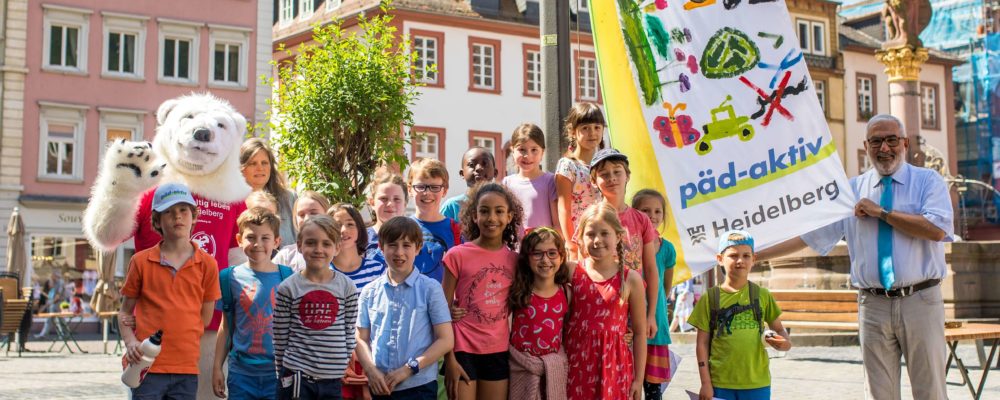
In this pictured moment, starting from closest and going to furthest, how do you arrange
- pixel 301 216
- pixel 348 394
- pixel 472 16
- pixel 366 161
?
pixel 348 394, pixel 301 216, pixel 366 161, pixel 472 16

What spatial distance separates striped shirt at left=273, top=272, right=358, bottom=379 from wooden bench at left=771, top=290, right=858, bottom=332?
10.2 meters

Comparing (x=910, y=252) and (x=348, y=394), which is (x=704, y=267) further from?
(x=348, y=394)

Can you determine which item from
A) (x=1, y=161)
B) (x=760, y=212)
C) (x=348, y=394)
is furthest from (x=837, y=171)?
(x=1, y=161)

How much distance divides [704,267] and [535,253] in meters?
1.10

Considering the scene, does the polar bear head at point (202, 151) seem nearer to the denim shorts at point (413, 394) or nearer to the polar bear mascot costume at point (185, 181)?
the polar bear mascot costume at point (185, 181)

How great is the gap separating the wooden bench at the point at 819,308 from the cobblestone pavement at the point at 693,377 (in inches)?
16.3

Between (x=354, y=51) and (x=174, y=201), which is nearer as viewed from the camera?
(x=174, y=201)

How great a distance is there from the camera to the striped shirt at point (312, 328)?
5598 millimetres

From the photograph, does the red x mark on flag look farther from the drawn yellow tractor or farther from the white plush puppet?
the white plush puppet

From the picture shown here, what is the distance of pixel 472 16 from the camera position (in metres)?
40.5

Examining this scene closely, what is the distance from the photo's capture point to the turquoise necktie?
653 centimetres

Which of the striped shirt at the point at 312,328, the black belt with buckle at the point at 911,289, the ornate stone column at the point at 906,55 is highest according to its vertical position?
the ornate stone column at the point at 906,55

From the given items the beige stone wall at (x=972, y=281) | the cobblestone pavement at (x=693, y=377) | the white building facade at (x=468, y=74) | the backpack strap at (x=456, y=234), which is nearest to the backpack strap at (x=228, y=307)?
the backpack strap at (x=456, y=234)

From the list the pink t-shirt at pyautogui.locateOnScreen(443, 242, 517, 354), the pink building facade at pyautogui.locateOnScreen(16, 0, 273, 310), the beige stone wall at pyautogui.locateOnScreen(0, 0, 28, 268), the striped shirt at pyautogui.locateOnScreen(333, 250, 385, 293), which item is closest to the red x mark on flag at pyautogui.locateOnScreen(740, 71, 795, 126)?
the pink t-shirt at pyautogui.locateOnScreen(443, 242, 517, 354)
